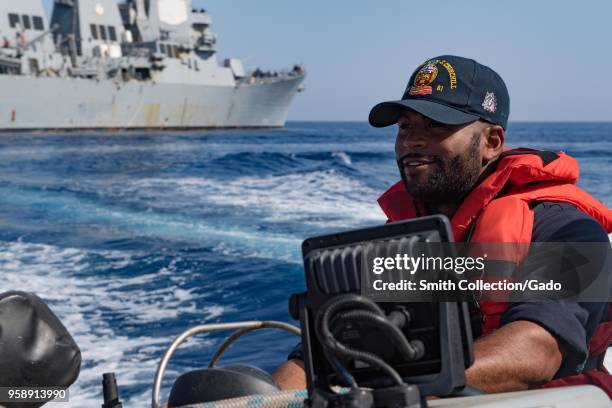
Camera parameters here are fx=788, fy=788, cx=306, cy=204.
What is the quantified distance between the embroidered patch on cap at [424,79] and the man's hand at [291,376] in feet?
2.82

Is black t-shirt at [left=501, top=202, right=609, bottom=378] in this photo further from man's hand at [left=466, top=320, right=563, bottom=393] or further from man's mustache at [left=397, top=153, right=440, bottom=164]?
man's mustache at [left=397, top=153, right=440, bottom=164]

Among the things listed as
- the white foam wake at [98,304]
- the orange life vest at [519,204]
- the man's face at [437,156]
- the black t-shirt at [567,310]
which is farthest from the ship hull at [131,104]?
the black t-shirt at [567,310]

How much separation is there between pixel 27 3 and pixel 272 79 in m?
17.7

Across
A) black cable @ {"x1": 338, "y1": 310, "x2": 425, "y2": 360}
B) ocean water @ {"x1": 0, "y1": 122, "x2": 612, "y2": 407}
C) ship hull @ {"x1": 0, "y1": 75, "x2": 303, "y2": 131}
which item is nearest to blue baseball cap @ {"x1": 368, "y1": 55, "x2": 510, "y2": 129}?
black cable @ {"x1": 338, "y1": 310, "x2": 425, "y2": 360}

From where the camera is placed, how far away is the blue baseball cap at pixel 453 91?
2277mm

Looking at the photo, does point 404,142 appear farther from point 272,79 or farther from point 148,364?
point 272,79

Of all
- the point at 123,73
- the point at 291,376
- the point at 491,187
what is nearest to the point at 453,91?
the point at 491,187

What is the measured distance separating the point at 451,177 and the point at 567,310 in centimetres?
63

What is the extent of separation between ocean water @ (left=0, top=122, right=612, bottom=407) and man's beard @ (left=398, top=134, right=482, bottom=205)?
3.83 meters

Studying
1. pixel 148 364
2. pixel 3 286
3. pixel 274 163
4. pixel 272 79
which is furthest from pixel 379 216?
pixel 272 79

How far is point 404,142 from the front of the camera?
239 centimetres

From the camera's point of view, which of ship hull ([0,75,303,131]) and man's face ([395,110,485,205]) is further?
ship hull ([0,75,303,131])

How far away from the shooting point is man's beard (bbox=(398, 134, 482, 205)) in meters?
2.38

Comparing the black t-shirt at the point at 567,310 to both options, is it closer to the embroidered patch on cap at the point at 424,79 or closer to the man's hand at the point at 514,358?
the man's hand at the point at 514,358
